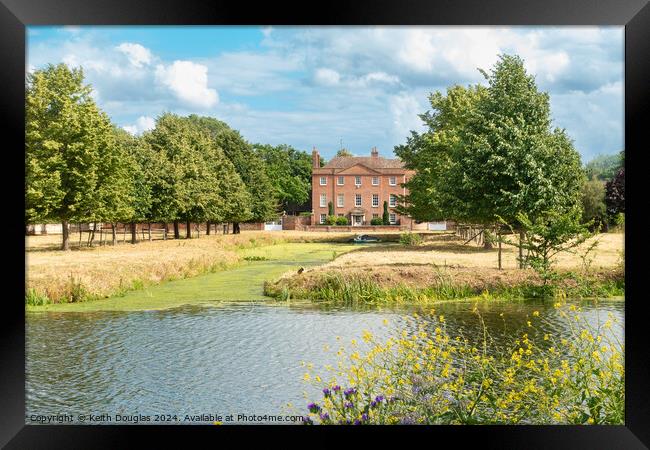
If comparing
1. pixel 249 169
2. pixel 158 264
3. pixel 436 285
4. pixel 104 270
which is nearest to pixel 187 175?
pixel 249 169

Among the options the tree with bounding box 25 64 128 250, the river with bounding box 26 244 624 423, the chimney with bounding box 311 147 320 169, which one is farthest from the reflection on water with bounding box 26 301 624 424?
the chimney with bounding box 311 147 320 169

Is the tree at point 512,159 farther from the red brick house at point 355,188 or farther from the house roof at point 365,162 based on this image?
the house roof at point 365,162

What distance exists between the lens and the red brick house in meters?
47.2

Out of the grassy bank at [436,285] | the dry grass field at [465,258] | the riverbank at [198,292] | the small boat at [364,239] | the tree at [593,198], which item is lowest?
the riverbank at [198,292]

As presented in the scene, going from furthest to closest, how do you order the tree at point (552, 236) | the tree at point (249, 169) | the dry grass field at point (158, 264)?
the tree at point (249, 169), the dry grass field at point (158, 264), the tree at point (552, 236)

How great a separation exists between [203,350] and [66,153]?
1588cm

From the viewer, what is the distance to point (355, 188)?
4797 centimetres

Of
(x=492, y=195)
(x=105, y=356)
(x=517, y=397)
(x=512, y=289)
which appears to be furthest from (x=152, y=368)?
(x=492, y=195)

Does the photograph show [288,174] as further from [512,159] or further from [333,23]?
[333,23]

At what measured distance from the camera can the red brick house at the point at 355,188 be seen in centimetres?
4716

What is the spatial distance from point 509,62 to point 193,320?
1257cm

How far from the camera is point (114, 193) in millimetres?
23938

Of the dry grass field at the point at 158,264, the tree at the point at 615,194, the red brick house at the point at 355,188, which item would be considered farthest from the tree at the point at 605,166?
the red brick house at the point at 355,188

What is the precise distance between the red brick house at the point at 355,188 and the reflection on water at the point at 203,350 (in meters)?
34.7
